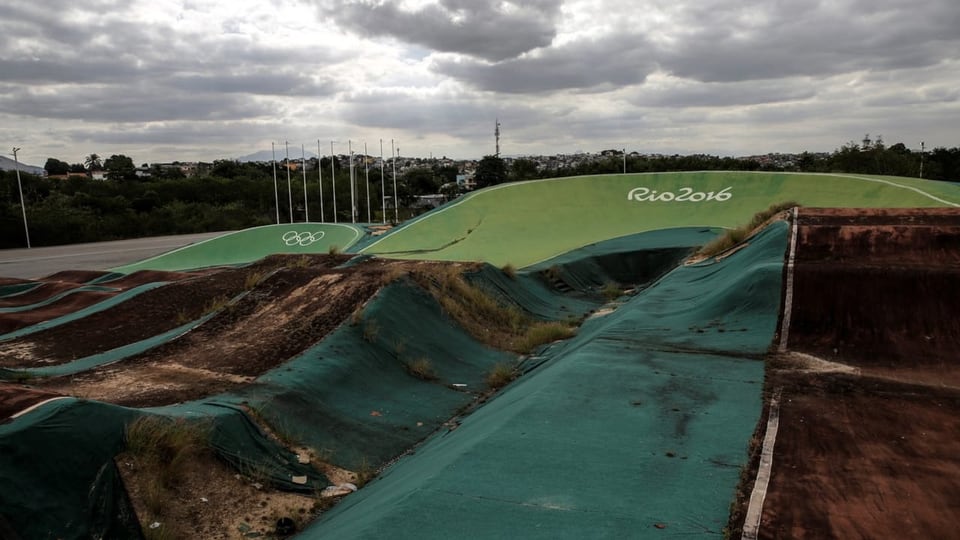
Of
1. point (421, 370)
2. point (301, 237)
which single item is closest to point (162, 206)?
point (301, 237)

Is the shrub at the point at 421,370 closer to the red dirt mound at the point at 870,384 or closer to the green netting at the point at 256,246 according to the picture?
the red dirt mound at the point at 870,384

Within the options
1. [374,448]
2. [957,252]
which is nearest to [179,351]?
[374,448]

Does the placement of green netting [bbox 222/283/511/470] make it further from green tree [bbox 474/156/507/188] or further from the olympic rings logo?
green tree [bbox 474/156/507/188]

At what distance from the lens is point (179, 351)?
377 inches

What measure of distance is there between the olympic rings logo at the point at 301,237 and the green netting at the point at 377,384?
21268mm

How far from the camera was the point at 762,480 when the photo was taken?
4543 mm

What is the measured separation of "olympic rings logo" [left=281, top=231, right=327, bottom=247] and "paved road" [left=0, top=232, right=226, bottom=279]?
36.1 ft

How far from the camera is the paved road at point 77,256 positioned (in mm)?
34438

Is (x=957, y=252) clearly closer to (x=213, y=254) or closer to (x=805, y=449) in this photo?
(x=805, y=449)

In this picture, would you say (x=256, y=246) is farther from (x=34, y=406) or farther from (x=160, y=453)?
(x=34, y=406)

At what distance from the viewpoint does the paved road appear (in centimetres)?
3444

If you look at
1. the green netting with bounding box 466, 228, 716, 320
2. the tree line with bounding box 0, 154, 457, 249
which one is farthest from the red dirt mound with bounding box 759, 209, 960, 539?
the tree line with bounding box 0, 154, 457, 249

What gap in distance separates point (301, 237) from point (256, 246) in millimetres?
2338

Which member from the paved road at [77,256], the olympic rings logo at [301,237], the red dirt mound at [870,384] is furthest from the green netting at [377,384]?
the paved road at [77,256]
